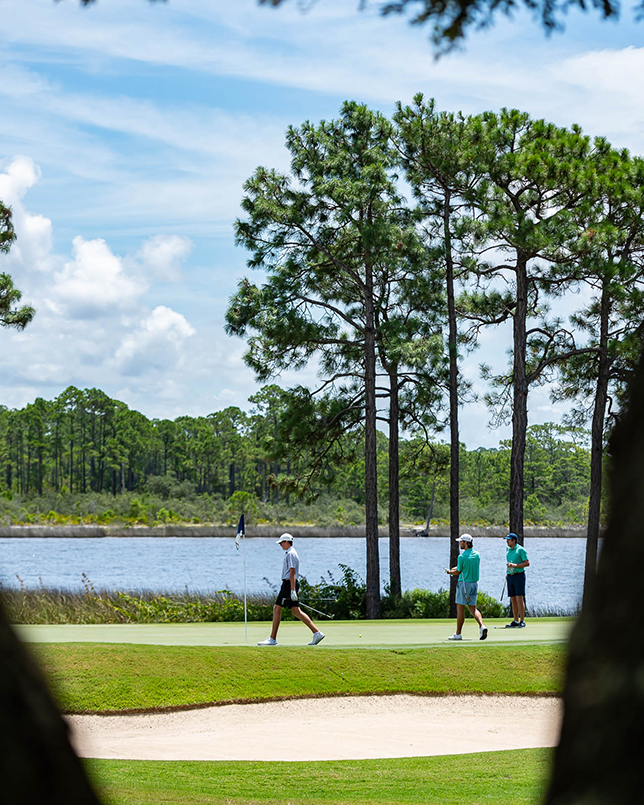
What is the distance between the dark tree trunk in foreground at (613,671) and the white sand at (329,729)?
380 inches

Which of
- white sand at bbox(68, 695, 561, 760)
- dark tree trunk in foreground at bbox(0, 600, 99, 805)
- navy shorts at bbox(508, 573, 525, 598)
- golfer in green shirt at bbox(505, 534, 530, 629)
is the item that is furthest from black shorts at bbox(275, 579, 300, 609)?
dark tree trunk in foreground at bbox(0, 600, 99, 805)

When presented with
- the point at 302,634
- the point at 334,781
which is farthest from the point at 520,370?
the point at 334,781

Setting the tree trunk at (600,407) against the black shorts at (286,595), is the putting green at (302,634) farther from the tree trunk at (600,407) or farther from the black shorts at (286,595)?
the tree trunk at (600,407)

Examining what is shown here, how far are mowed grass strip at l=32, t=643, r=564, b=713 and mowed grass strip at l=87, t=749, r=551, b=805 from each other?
294cm

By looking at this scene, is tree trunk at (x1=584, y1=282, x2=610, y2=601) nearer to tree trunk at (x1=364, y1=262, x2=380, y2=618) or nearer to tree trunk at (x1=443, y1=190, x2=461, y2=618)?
tree trunk at (x1=443, y1=190, x2=461, y2=618)

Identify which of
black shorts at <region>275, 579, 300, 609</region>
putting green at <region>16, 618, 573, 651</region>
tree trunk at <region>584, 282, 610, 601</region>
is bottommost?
putting green at <region>16, 618, 573, 651</region>

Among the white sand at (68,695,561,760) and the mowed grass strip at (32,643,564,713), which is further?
the mowed grass strip at (32,643,564,713)

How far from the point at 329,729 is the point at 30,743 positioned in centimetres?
1133

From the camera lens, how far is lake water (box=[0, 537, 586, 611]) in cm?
4275

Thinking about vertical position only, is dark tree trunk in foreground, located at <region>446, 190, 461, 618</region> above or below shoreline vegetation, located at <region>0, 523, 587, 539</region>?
above

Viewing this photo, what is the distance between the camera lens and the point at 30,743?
5.36 feet

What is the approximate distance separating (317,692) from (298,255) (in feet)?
65.9

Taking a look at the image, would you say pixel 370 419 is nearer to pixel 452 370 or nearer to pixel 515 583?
pixel 452 370

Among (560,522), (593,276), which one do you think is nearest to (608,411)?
(593,276)
